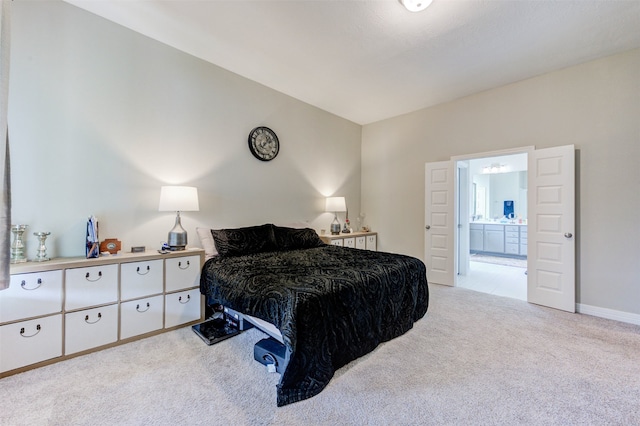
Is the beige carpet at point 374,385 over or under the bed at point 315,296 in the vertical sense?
under

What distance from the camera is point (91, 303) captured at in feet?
6.93

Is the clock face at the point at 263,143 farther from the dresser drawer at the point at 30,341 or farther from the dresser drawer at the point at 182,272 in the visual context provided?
the dresser drawer at the point at 30,341

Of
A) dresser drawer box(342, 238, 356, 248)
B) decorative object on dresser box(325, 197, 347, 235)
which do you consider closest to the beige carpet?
dresser drawer box(342, 238, 356, 248)

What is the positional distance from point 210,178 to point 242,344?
198cm

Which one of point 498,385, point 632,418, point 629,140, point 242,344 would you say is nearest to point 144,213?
point 242,344

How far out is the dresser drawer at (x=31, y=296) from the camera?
1796 millimetres

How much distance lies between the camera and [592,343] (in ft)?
7.72

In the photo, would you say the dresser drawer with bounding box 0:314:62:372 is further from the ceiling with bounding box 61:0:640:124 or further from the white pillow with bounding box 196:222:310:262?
the ceiling with bounding box 61:0:640:124

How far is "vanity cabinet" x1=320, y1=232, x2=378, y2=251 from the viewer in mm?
4281

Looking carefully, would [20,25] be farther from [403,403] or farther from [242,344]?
[403,403]

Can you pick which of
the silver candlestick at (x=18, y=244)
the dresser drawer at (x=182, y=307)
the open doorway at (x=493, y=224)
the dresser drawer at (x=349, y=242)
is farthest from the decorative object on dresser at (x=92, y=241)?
the open doorway at (x=493, y=224)

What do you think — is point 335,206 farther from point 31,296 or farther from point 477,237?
point 477,237

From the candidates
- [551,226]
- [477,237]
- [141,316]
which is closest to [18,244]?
[141,316]

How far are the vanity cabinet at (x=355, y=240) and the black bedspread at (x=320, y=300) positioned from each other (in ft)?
4.33
